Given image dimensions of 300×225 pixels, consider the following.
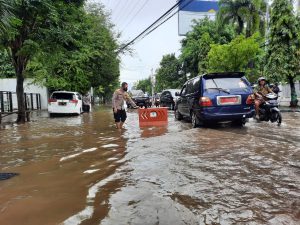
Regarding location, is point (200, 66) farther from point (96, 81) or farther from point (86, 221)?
point (86, 221)

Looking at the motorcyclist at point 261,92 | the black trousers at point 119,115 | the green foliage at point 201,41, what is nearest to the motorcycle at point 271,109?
the motorcyclist at point 261,92

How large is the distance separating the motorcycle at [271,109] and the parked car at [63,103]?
539 inches

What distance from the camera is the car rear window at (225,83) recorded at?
34.2 ft

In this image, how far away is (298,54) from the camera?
24.5 meters

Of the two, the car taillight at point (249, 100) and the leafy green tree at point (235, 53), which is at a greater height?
the leafy green tree at point (235, 53)

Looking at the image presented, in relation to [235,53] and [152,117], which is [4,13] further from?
[235,53]

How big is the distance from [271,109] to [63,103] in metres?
14.1

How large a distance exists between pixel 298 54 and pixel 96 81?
18905 mm

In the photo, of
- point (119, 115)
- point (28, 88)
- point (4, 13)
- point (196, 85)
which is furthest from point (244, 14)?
point (4, 13)

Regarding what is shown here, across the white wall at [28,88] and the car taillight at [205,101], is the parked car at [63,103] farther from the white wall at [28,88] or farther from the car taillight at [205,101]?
the car taillight at [205,101]

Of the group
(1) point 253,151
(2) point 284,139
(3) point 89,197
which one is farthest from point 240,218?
(2) point 284,139

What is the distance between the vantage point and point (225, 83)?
1045 cm

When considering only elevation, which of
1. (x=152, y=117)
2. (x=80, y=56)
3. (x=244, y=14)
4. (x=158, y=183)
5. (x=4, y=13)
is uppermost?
(x=244, y=14)

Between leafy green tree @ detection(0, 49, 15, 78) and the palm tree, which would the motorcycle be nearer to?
the palm tree
